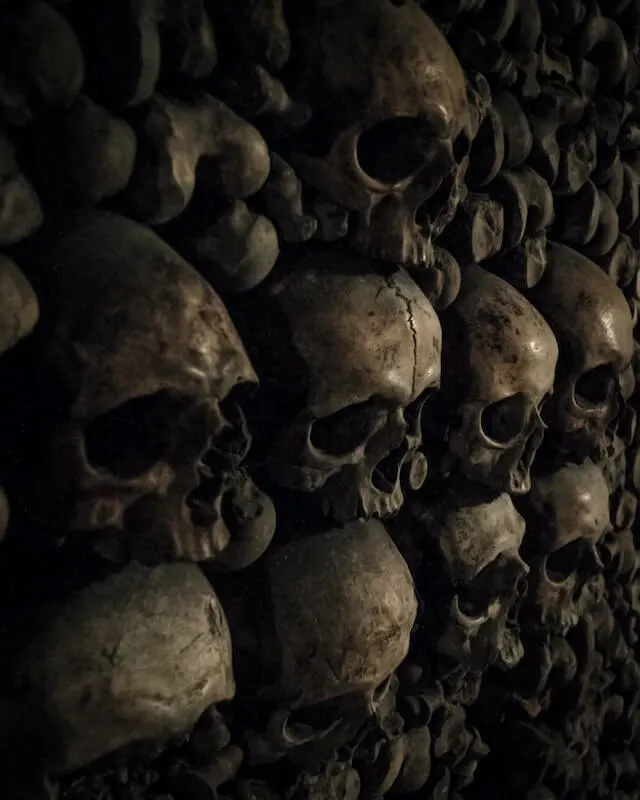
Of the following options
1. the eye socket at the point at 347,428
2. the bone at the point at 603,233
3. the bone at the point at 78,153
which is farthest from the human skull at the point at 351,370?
the bone at the point at 603,233

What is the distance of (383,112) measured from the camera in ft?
2.93

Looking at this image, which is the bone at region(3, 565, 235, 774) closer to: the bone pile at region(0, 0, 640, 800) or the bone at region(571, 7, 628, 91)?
the bone pile at region(0, 0, 640, 800)

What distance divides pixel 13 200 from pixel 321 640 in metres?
0.45

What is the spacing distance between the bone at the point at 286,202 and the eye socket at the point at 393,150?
78mm

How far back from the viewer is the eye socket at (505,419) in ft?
3.60

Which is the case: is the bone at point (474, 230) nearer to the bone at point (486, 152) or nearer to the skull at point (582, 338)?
the bone at point (486, 152)

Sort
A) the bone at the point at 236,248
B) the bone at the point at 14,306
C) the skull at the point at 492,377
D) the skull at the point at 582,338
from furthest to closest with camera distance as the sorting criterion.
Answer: the skull at the point at 582,338 < the skull at the point at 492,377 < the bone at the point at 236,248 < the bone at the point at 14,306

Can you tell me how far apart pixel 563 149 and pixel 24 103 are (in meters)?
0.79

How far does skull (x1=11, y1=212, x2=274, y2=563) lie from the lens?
721 mm

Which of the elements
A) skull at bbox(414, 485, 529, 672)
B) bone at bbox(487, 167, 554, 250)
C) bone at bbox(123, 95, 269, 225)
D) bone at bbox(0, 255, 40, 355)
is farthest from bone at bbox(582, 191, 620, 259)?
bone at bbox(0, 255, 40, 355)

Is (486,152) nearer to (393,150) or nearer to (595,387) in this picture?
(393,150)

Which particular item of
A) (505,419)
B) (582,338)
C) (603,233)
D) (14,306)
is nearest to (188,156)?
(14,306)

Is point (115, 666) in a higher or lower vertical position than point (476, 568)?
higher

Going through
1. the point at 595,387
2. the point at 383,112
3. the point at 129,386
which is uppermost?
the point at 383,112
